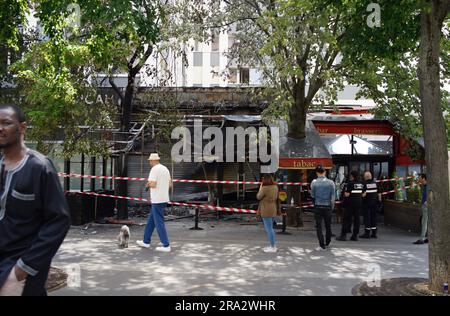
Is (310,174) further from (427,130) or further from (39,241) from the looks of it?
(39,241)

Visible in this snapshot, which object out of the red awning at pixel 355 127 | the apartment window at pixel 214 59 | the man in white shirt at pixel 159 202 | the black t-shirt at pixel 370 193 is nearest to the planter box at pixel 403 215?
the black t-shirt at pixel 370 193

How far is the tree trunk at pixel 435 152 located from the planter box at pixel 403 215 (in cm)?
619

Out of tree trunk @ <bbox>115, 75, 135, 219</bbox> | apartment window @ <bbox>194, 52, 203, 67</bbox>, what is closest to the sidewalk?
tree trunk @ <bbox>115, 75, 135, 219</bbox>

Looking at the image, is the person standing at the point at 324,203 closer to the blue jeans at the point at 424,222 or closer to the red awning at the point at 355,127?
the blue jeans at the point at 424,222

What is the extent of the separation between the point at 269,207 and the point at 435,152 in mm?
3773

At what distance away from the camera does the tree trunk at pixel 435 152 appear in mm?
6242

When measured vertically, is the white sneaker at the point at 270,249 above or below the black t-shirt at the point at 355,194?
below

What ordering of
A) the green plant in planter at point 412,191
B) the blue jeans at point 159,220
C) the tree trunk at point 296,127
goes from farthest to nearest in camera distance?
the tree trunk at point 296,127, the green plant in planter at point 412,191, the blue jeans at point 159,220

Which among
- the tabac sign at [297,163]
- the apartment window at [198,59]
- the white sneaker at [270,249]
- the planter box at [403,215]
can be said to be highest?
the apartment window at [198,59]

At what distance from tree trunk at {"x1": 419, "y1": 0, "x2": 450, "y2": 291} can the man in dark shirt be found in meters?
5.09

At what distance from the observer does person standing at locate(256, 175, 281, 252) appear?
9297mm

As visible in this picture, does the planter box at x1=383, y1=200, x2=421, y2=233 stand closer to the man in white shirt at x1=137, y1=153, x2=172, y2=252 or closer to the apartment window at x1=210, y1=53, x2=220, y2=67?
the man in white shirt at x1=137, y1=153, x2=172, y2=252

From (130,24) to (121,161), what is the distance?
22.8ft
